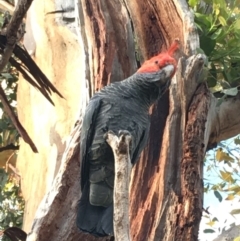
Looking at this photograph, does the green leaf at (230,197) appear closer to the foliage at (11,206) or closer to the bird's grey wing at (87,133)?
the foliage at (11,206)

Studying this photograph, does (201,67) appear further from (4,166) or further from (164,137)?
(4,166)

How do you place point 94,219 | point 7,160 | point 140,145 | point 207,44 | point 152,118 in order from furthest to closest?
point 7,160 → point 207,44 → point 152,118 → point 140,145 → point 94,219

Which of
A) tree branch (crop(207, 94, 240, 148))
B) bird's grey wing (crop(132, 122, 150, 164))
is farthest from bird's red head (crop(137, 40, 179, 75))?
tree branch (crop(207, 94, 240, 148))

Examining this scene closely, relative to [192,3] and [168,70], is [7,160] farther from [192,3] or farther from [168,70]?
[168,70]

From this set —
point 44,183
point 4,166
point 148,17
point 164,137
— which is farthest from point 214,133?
point 4,166

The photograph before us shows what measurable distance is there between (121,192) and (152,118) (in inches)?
22.8

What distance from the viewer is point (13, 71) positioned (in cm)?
234

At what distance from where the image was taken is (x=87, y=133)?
1.20 m

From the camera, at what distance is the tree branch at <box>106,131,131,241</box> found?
2.74 ft

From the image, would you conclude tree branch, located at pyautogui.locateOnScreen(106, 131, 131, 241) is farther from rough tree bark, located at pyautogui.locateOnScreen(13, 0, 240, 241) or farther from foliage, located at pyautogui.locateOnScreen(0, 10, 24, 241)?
foliage, located at pyautogui.locateOnScreen(0, 10, 24, 241)

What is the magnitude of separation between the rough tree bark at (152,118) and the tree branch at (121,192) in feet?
1.20

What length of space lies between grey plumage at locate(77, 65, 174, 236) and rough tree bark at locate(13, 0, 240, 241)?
11 centimetres

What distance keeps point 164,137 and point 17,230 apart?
438 millimetres

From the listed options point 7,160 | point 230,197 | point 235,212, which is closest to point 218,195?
point 230,197
